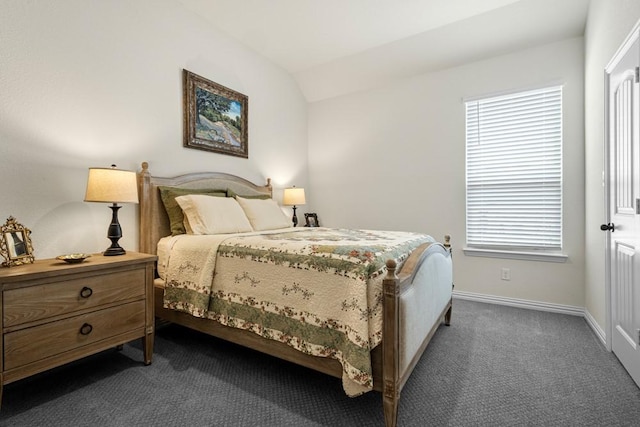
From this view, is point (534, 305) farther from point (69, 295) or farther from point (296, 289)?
point (69, 295)

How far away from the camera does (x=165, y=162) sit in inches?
110

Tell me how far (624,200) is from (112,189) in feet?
10.8

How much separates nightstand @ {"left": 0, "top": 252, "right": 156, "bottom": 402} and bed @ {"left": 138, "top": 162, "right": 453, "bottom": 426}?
293mm

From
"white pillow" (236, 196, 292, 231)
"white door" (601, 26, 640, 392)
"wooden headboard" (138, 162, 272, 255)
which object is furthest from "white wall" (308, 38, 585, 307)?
"wooden headboard" (138, 162, 272, 255)

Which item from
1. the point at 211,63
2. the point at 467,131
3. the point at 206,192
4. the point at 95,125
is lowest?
the point at 206,192

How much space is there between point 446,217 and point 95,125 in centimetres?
348

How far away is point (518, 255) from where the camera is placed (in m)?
A: 3.14

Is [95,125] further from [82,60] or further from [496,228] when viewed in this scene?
[496,228]

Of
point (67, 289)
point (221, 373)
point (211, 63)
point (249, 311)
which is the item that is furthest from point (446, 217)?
point (67, 289)

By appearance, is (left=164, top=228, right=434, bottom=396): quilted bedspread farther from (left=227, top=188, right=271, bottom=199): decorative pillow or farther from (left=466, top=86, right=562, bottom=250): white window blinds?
(left=466, top=86, right=562, bottom=250): white window blinds

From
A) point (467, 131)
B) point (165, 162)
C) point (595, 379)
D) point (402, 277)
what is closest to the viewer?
point (402, 277)

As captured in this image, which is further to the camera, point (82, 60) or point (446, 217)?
point (446, 217)

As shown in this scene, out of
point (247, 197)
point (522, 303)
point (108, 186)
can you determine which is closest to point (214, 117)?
point (247, 197)

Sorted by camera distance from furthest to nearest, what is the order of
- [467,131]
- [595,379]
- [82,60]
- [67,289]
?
[467,131] < [82,60] < [595,379] < [67,289]
